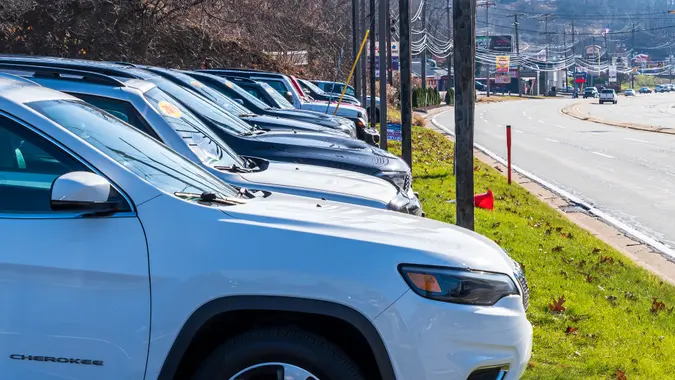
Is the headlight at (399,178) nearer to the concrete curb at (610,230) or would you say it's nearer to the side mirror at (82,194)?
the concrete curb at (610,230)

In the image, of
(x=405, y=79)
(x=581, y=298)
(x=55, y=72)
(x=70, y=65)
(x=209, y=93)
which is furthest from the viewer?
(x=405, y=79)

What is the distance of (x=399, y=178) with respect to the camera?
806 cm

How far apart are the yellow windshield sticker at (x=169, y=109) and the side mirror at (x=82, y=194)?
302 centimetres

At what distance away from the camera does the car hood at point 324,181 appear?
19.9 feet

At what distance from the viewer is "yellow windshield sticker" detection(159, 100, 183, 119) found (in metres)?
6.52

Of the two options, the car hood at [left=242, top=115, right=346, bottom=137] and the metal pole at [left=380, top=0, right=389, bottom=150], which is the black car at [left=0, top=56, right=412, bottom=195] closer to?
the car hood at [left=242, top=115, right=346, bottom=137]

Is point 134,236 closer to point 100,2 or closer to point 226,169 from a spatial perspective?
point 226,169

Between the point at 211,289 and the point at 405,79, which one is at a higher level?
the point at 405,79

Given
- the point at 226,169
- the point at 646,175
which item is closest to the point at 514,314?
the point at 226,169

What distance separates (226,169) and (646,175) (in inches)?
617

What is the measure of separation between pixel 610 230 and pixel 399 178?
605 centimetres

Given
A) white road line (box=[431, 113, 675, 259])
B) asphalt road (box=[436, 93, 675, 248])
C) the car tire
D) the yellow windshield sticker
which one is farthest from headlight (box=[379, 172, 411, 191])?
asphalt road (box=[436, 93, 675, 248])

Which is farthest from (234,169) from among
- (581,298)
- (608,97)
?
(608,97)

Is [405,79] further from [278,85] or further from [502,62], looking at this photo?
[502,62]
